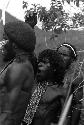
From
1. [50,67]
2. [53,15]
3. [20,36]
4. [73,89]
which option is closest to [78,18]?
[53,15]

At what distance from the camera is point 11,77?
238cm

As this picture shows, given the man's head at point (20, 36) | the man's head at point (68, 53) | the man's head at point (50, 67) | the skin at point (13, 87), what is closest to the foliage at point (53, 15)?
the man's head at point (68, 53)

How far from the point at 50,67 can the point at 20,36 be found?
0.78 metres

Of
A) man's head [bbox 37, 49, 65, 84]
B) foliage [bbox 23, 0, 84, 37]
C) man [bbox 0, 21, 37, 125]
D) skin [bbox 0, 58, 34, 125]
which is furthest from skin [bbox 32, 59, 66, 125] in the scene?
foliage [bbox 23, 0, 84, 37]

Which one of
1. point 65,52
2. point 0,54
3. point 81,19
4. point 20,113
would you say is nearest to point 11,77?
point 20,113

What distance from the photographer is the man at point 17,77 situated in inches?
94.2

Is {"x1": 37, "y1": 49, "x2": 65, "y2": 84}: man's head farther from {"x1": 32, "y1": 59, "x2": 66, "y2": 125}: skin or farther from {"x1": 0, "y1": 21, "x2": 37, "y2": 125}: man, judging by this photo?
{"x1": 0, "y1": 21, "x2": 37, "y2": 125}: man

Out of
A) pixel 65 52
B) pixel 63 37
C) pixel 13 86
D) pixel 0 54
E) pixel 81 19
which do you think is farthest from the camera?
pixel 63 37

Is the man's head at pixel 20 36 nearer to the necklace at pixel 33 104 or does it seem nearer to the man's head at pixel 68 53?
the necklace at pixel 33 104

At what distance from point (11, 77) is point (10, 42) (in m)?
0.27

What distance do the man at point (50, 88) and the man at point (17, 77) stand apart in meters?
0.62

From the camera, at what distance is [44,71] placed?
3148 millimetres

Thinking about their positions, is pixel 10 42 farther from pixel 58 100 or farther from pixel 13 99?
pixel 58 100

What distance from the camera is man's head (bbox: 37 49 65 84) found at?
3143 millimetres
